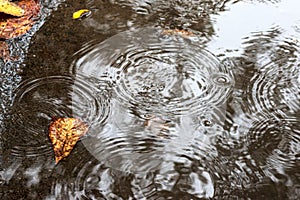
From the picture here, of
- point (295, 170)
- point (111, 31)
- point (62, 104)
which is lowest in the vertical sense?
point (295, 170)

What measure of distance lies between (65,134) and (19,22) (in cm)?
92

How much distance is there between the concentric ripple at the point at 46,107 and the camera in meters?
1.78

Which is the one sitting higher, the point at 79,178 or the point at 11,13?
the point at 11,13

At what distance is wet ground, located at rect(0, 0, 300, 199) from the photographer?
1646 millimetres

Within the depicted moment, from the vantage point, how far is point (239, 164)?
1.69 m

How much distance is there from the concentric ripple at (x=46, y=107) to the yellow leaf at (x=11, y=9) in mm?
602

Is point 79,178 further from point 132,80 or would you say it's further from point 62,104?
point 132,80

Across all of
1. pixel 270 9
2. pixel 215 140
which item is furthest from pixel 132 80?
pixel 270 9

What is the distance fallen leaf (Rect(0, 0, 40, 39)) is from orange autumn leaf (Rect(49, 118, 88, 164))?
739mm

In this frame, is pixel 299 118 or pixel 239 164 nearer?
pixel 239 164

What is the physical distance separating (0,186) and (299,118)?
A: 129cm

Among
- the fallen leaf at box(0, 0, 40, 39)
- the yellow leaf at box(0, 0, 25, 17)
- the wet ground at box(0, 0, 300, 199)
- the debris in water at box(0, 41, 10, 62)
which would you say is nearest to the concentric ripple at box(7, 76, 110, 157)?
the wet ground at box(0, 0, 300, 199)

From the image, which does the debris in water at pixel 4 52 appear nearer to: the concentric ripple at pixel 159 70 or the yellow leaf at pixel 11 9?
the yellow leaf at pixel 11 9

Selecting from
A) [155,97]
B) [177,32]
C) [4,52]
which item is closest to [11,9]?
[4,52]
